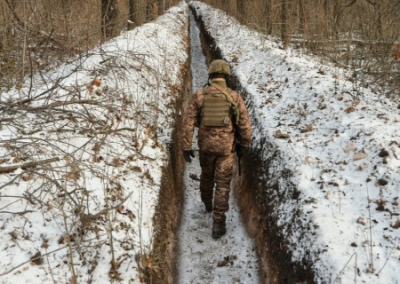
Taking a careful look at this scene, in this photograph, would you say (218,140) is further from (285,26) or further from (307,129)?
(285,26)

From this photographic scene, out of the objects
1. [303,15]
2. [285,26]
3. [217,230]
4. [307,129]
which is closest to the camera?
[217,230]

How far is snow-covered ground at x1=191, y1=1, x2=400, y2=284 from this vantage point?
283cm

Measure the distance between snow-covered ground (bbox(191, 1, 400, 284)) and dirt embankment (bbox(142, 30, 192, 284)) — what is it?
1.35 m

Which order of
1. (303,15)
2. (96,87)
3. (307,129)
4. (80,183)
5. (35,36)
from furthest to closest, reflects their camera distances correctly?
(303,15) < (35,36) < (96,87) < (307,129) < (80,183)

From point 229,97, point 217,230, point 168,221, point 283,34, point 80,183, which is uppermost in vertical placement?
point 283,34

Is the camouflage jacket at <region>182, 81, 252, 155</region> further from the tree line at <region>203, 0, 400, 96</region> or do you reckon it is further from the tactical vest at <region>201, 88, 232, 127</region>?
the tree line at <region>203, 0, 400, 96</region>

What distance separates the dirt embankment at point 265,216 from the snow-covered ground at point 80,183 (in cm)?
134

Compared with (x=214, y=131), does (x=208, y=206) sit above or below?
below

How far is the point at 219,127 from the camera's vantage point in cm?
443

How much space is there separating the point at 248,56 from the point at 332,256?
7.32 metres

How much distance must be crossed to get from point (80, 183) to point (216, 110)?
1.93 meters

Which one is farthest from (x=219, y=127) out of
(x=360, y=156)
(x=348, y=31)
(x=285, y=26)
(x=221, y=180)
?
(x=285, y=26)

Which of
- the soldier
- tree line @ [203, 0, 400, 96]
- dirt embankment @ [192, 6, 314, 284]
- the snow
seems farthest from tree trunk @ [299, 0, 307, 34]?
the soldier

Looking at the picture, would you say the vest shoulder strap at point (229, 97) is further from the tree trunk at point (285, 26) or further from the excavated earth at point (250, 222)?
the tree trunk at point (285, 26)
